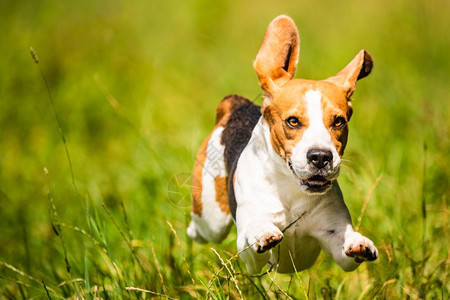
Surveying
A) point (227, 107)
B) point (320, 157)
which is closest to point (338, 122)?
point (320, 157)

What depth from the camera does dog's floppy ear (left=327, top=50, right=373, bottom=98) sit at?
10.3 feet

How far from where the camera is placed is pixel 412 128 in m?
6.71

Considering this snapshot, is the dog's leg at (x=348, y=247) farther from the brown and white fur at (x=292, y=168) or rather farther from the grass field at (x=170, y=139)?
the grass field at (x=170, y=139)

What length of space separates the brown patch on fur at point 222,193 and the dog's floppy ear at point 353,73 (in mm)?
1103

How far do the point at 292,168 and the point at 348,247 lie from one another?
1.53 feet

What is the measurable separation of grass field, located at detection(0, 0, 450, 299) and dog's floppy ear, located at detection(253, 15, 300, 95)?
0.52 metres

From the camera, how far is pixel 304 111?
9.70ft

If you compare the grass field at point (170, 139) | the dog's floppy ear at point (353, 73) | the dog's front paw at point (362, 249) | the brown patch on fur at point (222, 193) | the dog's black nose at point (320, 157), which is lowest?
the grass field at point (170, 139)

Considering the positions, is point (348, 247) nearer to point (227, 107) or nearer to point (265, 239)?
point (265, 239)

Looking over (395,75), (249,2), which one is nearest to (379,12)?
(395,75)

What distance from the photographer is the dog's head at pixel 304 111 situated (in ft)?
9.29

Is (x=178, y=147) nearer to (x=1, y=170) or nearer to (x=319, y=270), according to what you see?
(x=1, y=170)

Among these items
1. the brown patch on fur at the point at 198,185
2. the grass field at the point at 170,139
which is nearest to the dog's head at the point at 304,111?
the grass field at the point at 170,139

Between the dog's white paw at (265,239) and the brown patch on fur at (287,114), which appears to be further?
the brown patch on fur at (287,114)
